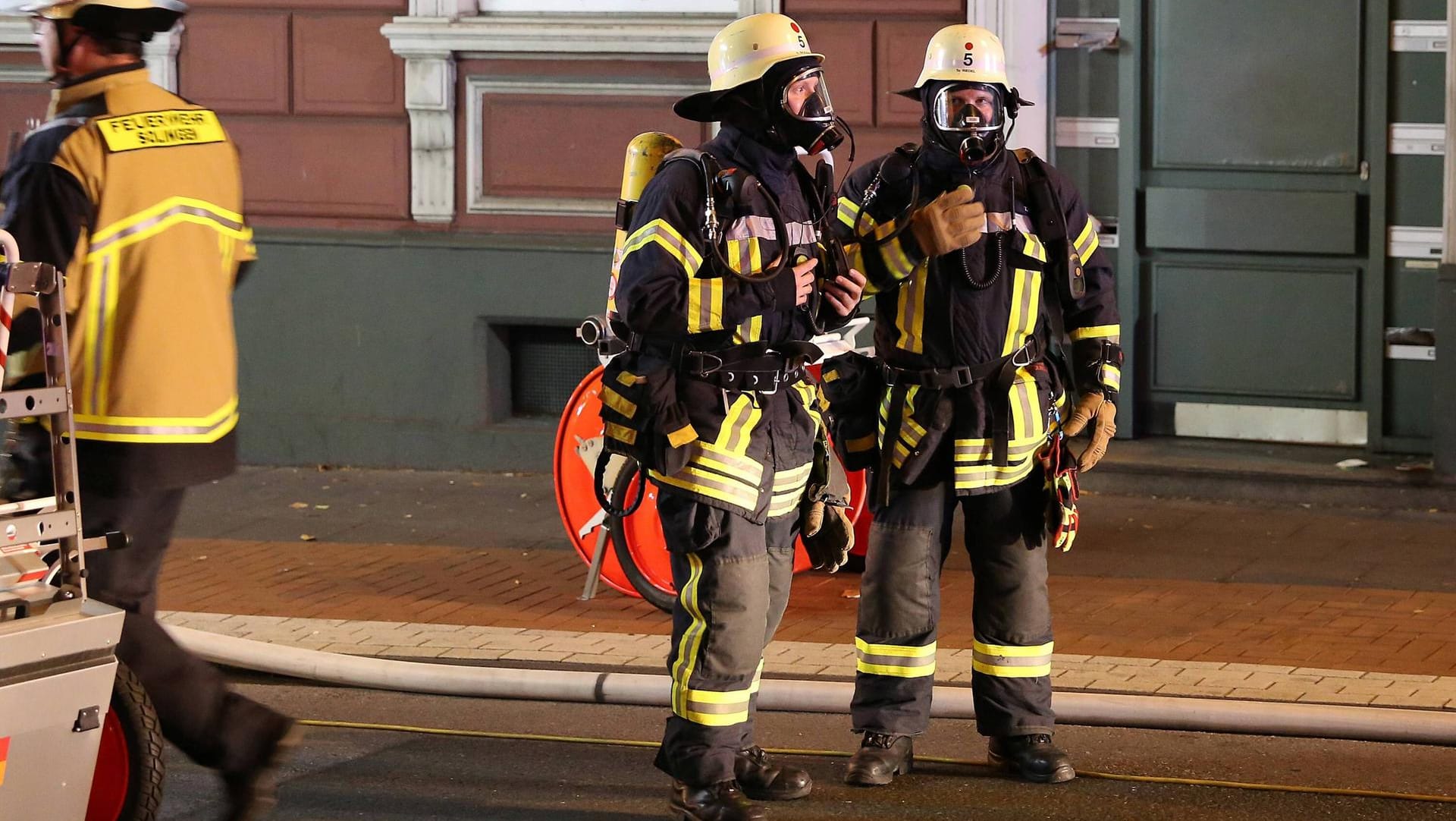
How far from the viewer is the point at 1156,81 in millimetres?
9938

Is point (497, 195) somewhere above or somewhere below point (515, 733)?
above

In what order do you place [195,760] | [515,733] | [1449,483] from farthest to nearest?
[1449,483], [515,733], [195,760]

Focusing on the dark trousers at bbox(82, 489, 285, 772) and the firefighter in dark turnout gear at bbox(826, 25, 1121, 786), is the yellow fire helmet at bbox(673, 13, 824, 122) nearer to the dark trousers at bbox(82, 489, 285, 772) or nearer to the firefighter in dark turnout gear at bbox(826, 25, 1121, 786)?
the firefighter in dark turnout gear at bbox(826, 25, 1121, 786)

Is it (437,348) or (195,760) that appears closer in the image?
(195,760)

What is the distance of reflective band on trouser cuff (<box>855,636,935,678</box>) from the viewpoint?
5.61 meters

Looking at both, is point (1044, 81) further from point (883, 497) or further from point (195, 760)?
point (195, 760)

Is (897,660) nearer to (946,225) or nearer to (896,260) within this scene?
(896,260)

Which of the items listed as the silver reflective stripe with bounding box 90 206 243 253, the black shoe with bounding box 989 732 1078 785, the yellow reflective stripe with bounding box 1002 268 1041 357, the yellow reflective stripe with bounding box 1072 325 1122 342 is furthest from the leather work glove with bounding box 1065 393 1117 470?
the silver reflective stripe with bounding box 90 206 243 253

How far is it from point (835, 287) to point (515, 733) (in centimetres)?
182

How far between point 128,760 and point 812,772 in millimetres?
1913

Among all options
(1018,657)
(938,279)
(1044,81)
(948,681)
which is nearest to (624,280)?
(938,279)

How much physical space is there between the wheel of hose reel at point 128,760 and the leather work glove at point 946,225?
225 cm

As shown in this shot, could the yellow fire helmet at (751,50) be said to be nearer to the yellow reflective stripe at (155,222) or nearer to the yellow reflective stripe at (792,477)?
the yellow reflective stripe at (792,477)

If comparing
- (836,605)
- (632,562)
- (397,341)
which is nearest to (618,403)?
(632,562)
